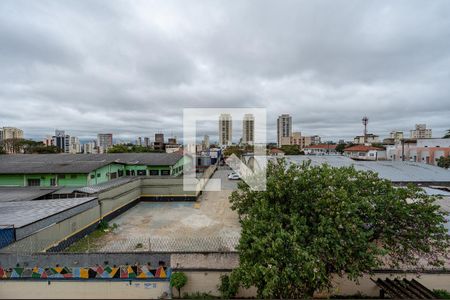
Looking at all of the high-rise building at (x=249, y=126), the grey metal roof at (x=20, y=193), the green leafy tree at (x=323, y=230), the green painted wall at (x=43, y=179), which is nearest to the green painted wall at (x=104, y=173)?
the green painted wall at (x=43, y=179)

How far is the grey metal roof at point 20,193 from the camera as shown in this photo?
13.3 m

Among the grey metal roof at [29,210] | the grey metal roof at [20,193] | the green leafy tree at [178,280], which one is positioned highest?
the grey metal roof at [29,210]

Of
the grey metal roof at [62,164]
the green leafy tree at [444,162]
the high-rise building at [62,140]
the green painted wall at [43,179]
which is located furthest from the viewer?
the high-rise building at [62,140]

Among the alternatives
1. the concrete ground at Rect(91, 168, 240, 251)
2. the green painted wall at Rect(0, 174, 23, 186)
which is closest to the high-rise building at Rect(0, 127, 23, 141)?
the green painted wall at Rect(0, 174, 23, 186)

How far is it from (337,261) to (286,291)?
60.0 inches

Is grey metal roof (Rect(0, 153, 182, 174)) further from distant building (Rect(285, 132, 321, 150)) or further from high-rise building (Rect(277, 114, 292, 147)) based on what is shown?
distant building (Rect(285, 132, 321, 150))

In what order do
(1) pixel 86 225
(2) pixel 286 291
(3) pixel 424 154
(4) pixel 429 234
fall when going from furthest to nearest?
(3) pixel 424 154 < (1) pixel 86 225 < (4) pixel 429 234 < (2) pixel 286 291

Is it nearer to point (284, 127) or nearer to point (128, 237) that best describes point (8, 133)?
point (128, 237)

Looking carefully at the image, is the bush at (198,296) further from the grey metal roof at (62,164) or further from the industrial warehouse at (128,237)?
the grey metal roof at (62,164)

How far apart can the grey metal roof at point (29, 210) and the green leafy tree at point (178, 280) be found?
6003mm

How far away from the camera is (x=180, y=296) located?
7.36 metres

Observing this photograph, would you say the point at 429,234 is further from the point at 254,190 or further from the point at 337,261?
the point at 254,190

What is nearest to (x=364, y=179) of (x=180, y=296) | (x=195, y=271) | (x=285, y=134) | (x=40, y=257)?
(x=195, y=271)

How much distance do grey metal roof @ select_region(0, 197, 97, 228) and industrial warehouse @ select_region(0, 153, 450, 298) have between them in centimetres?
4
